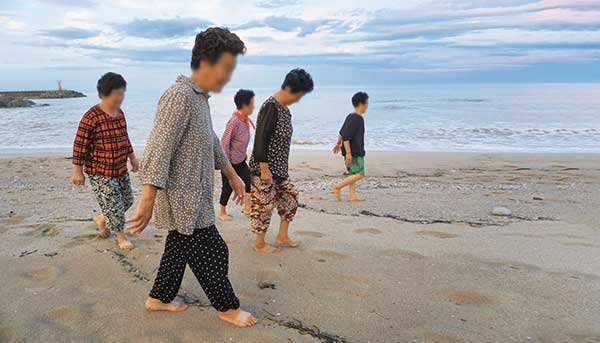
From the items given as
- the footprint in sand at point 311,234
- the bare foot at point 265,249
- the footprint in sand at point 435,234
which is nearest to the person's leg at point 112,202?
the bare foot at point 265,249

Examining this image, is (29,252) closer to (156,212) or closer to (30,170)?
(156,212)

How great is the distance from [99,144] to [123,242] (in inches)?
36.8

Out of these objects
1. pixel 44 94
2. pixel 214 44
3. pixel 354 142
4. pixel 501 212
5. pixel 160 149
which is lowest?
pixel 501 212

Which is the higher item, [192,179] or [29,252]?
[192,179]

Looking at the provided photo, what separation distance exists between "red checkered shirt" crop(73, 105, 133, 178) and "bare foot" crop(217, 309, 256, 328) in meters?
2.03

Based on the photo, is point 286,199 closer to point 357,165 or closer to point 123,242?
point 123,242

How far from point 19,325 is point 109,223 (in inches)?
59.0

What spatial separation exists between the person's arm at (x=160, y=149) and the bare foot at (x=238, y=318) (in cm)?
83

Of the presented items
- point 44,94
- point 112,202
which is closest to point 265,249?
point 112,202

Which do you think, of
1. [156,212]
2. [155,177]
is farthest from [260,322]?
[155,177]

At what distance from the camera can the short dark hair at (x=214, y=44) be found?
2.33 meters

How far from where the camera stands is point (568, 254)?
157 inches

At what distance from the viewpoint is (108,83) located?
3938mm

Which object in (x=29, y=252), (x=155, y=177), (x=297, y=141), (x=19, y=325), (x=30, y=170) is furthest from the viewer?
(x=297, y=141)
